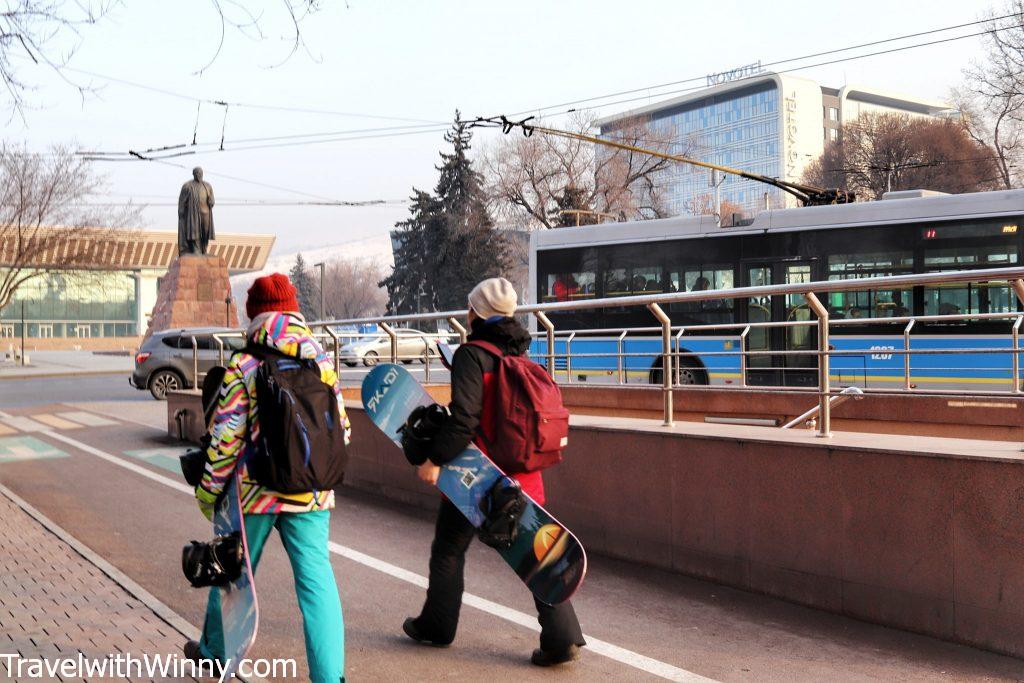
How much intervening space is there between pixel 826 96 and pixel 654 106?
79.3 ft

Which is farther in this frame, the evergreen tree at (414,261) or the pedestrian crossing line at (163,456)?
the evergreen tree at (414,261)

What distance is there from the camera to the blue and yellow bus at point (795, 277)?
1396cm

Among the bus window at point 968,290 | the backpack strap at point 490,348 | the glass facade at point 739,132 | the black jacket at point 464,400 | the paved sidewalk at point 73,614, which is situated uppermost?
the glass facade at point 739,132

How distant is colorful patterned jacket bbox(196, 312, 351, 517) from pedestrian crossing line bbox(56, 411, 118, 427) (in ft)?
47.2

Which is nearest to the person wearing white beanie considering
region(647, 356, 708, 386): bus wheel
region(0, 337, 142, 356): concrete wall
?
region(647, 356, 708, 386): bus wheel

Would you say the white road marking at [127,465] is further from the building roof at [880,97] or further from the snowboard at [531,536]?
the building roof at [880,97]

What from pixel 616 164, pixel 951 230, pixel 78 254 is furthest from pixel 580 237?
pixel 616 164

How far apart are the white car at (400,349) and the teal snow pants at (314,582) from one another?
5.07 meters

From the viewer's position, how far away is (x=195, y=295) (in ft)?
106

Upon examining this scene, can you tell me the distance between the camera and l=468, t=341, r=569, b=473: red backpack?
4.39 m

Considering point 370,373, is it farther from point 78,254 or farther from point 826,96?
point 826,96

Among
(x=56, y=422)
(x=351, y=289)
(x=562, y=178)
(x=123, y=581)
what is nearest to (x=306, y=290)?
(x=351, y=289)

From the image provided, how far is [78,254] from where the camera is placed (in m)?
40.1

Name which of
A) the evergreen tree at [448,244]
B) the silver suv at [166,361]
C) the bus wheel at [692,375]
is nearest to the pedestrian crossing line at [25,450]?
the silver suv at [166,361]
